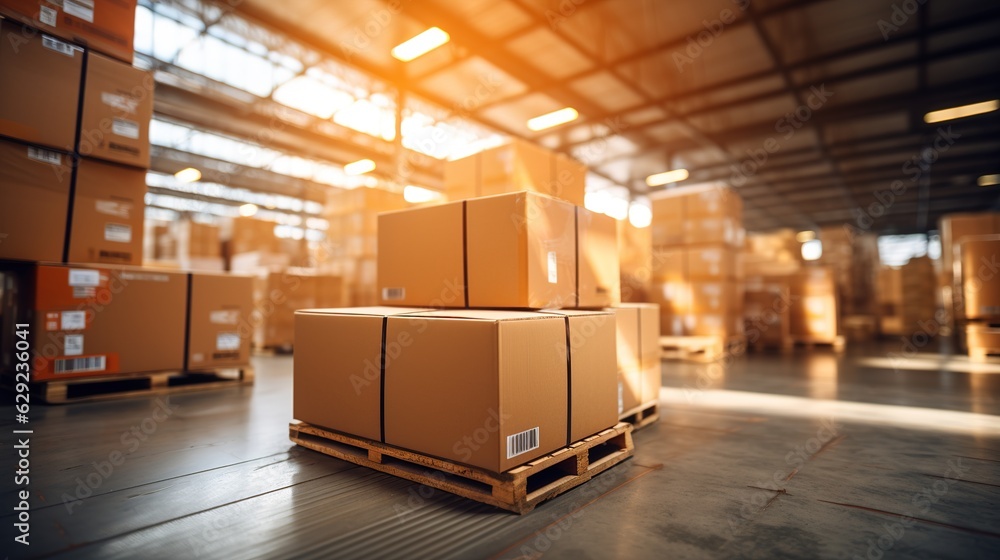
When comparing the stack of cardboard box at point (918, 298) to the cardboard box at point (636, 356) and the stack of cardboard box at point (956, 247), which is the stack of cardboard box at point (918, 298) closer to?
the stack of cardboard box at point (956, 247)

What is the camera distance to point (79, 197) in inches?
119

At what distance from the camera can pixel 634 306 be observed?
2754 millimetres

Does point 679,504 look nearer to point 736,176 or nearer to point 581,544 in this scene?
point 581,544

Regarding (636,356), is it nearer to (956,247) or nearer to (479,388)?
(479,388)

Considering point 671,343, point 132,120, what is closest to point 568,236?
point 132,120

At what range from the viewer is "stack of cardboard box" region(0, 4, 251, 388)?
8.97ft

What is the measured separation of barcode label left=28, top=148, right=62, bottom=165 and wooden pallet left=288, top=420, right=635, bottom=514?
96.2 inches

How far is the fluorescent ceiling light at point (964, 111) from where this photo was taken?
26.3 feet

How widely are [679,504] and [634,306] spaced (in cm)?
136

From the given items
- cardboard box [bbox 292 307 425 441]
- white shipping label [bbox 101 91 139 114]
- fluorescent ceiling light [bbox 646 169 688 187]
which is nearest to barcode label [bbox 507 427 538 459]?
cardboard box [bbox 292 307 425 441]

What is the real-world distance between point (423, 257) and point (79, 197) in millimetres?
2517

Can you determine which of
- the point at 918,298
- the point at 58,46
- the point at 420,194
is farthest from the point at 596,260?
the point at 420,194

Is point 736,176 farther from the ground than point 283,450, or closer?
farther from the ground

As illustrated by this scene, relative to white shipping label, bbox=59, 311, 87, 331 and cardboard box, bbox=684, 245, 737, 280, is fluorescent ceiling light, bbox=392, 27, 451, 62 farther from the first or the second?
cardboard box, bbox=684, 245, 737, 280
